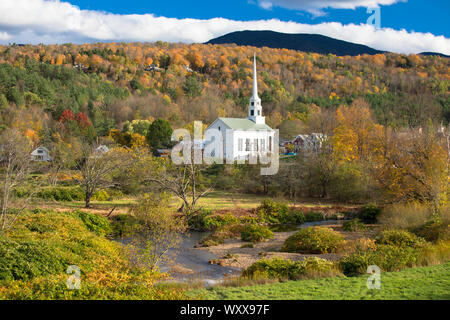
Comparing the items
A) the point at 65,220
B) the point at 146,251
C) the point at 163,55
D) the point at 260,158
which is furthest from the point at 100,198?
the point at 163,55

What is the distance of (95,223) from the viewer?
26078mm

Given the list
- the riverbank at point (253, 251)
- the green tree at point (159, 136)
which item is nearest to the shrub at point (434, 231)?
the riverbank at point (253, 251)

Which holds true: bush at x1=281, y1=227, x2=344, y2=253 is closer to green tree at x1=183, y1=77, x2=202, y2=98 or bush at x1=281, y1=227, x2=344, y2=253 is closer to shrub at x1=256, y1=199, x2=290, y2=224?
shrub at x1=256, y1=199, x2=290, y2=224

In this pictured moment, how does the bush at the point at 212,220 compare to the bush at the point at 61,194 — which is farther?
the bush at the point at 61,194

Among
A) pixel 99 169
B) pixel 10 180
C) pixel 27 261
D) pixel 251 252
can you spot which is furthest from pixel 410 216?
pixel 99 169

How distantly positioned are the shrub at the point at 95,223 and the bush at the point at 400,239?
600 inches

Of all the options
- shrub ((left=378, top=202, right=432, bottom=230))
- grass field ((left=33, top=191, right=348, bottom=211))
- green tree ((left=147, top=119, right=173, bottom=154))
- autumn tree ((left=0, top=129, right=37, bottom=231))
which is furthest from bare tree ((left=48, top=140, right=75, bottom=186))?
shrub ((left=378, top=202, right=432, bottom=230))

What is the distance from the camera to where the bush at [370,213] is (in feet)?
102

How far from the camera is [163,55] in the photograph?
138000 mm

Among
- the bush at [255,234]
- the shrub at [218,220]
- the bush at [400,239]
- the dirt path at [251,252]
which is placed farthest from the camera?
the shrub at [218,220]

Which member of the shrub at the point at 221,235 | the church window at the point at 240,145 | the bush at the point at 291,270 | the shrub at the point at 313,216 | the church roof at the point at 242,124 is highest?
the church roof at the point at 242,124

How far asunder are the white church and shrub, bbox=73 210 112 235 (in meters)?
31.3

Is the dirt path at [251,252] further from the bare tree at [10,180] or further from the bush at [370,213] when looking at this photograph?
the bare tree at [10,180]

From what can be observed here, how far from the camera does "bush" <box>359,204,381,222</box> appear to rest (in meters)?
31.2
